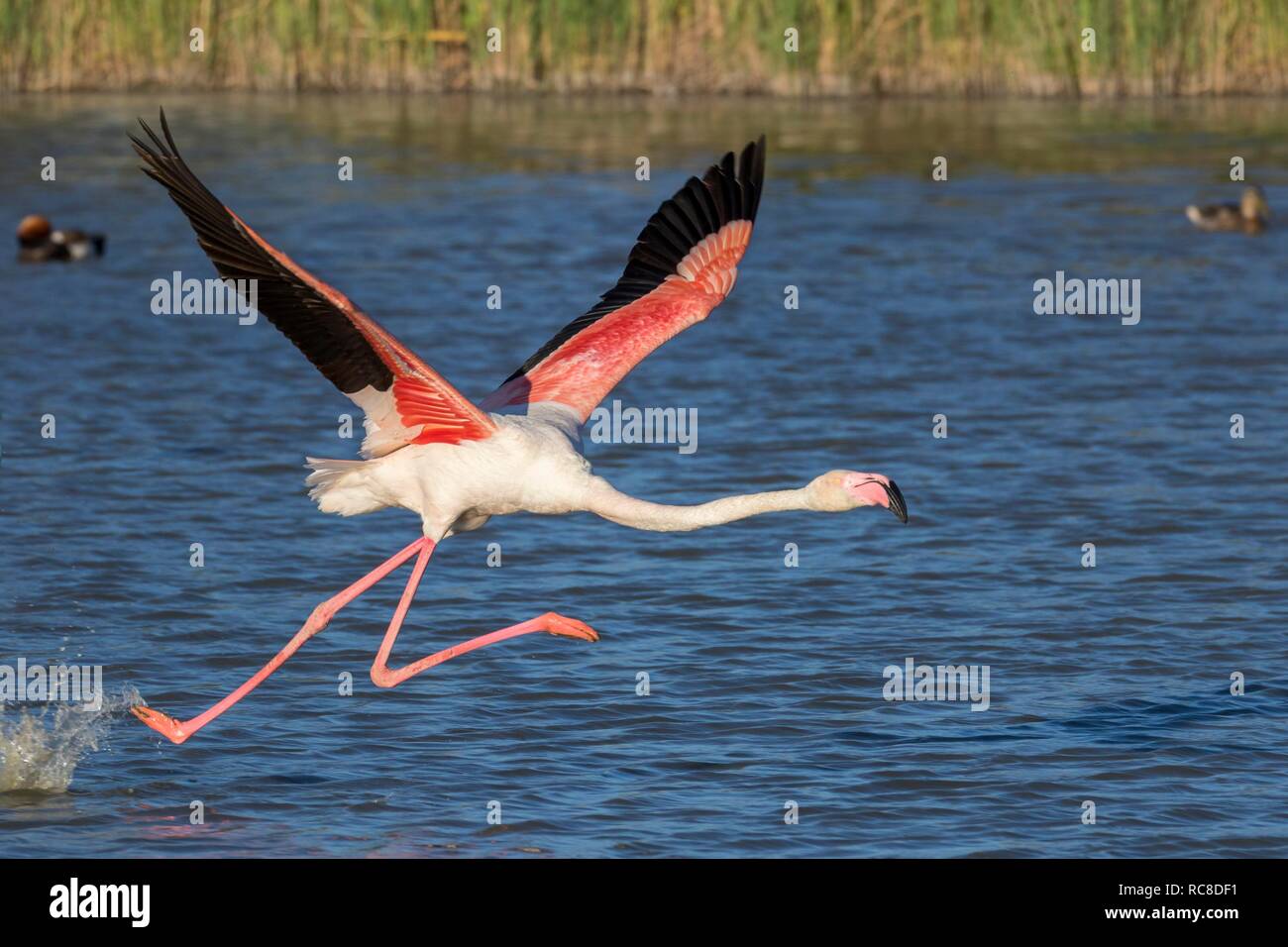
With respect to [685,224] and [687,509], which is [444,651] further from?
[685,224]

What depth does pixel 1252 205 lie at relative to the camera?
878 inches

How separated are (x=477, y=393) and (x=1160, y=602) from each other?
606 cm

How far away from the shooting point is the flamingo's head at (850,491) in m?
7.67

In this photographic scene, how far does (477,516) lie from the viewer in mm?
9320

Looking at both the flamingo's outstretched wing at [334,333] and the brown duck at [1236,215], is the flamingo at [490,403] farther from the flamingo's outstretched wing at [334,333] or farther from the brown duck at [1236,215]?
the brown duck at [1236,215]

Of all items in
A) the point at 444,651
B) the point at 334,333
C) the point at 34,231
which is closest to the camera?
the point at 334,333

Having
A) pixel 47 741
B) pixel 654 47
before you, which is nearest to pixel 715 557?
pixel 47 741

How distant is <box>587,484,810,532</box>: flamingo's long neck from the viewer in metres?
8.23

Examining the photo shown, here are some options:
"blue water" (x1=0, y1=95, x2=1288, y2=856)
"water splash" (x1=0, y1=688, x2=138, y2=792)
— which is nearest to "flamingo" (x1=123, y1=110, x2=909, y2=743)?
"water splash" (x1=0, y1=688, x2=138, y2=792)

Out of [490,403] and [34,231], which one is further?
[34,231]

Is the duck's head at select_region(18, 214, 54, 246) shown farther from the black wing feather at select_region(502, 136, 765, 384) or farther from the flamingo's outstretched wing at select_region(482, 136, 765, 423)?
the black wing feather at select_region(502, 136, 765, 384)

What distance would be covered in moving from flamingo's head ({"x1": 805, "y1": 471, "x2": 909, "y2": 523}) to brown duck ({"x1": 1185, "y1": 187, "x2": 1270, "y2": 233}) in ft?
50.7

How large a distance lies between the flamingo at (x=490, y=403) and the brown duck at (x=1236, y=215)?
1323 centimetres

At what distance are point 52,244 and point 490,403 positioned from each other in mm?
12853
